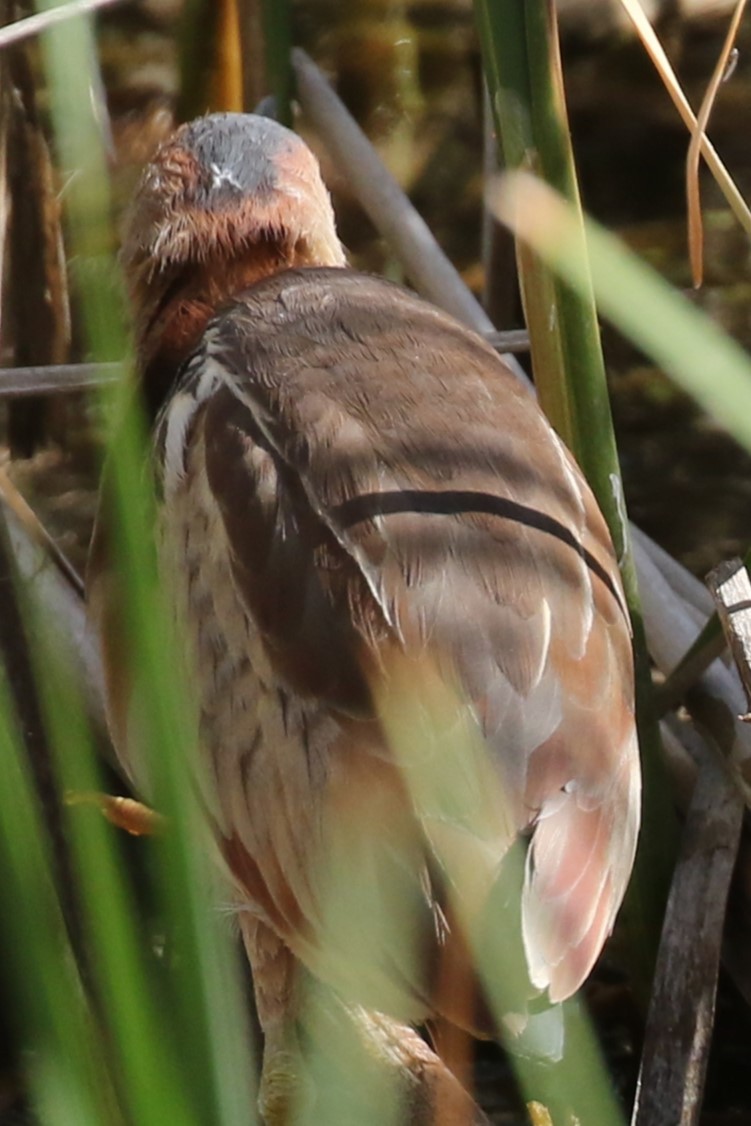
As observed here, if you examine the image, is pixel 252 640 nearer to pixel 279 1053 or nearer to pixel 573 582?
pixel 573 582

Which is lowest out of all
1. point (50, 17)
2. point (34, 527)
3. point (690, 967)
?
point (690, 967)

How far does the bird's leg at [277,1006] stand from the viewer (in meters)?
1.54

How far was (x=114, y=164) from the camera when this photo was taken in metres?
2.12

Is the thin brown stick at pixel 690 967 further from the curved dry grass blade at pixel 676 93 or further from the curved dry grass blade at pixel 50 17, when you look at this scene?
the curved dry grass blade at pixel 50 17

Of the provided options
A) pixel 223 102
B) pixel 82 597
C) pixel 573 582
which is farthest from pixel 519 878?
pixel 223 102

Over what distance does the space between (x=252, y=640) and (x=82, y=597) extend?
59cm

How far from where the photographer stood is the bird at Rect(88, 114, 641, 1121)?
1.18 m

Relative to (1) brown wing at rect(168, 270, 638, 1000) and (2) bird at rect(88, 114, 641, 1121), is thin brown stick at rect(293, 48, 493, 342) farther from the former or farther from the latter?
(1) brown wing at rect(168, 270, 638, 1000)

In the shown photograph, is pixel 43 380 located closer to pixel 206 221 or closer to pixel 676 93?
pixel 206 221

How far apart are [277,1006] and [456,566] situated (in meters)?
0.51

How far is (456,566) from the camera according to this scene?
126cm

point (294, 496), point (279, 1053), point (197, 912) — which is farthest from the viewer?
point (279, 1053)

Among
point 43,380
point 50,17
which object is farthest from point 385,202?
point 50,17

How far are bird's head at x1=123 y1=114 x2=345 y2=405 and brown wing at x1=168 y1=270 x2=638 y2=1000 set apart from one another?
0.32 m
